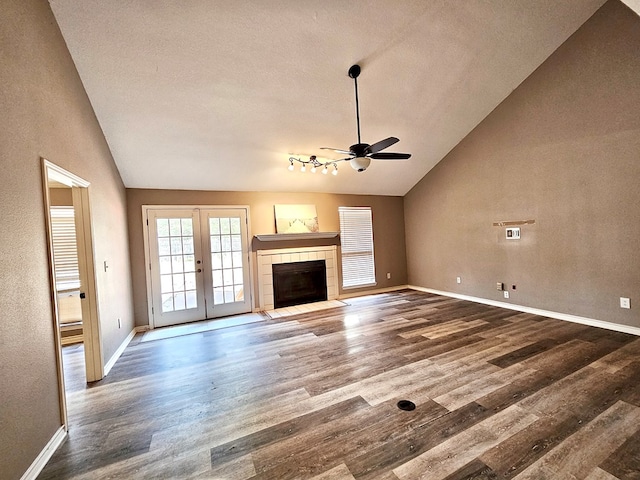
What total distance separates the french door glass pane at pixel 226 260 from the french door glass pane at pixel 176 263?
372 millimetres

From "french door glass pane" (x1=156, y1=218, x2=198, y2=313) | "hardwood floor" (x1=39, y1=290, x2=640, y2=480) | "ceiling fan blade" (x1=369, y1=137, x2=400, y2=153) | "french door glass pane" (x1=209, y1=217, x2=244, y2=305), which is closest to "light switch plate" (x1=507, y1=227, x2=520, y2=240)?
"hardwood floor" (x1=39, y1=290, x2=640, y2=480)

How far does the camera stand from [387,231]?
696cm

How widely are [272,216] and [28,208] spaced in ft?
13.1

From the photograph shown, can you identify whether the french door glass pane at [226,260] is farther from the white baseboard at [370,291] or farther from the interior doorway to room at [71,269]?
the white baseboard at [370,291]

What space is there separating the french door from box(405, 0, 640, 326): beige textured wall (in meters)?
4.51

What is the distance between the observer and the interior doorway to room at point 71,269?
86.6 inches

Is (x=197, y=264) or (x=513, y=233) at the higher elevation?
(x=513, y=233)

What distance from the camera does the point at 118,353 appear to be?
3.64 meters

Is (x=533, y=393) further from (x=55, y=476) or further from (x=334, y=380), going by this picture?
(x=55, y=476)

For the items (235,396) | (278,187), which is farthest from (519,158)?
(235,396)

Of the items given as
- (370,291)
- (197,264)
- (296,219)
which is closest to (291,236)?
(296,219)

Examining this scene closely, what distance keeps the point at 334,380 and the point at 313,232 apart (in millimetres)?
3585

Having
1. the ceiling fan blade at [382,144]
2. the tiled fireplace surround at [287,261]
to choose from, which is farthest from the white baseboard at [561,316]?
the ceiling fan blade at [382,144]

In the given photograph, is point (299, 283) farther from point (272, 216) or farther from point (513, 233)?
point (513, 233)
